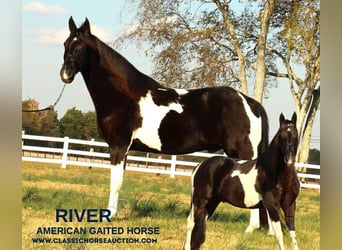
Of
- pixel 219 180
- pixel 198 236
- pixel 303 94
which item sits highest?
pixel 303 94

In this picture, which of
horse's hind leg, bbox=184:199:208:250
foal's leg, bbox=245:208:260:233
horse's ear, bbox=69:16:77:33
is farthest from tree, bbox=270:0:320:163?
horse's ear, bbox=69:16:77:33

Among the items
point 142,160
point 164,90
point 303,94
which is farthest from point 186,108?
point 303,94

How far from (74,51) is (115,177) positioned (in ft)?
3.53

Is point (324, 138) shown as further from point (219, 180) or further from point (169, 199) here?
point (169, 199)

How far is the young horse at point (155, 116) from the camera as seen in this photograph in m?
5.26

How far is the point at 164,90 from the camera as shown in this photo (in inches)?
210

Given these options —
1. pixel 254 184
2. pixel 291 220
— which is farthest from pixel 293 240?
pixel 254 184

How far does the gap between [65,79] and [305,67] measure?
1.97m

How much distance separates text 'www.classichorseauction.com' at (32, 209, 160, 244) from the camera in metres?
5.13

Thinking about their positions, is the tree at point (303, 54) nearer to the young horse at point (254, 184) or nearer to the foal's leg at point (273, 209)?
the young horse at point (254, 184)

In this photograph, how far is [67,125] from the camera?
17.3 feet

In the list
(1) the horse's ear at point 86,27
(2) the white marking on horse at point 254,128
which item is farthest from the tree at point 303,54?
(1) the horse's ear at point 86,27

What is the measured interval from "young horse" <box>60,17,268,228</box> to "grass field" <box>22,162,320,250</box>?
0.46ft

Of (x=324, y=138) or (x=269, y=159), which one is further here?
(x=324, y=138)
